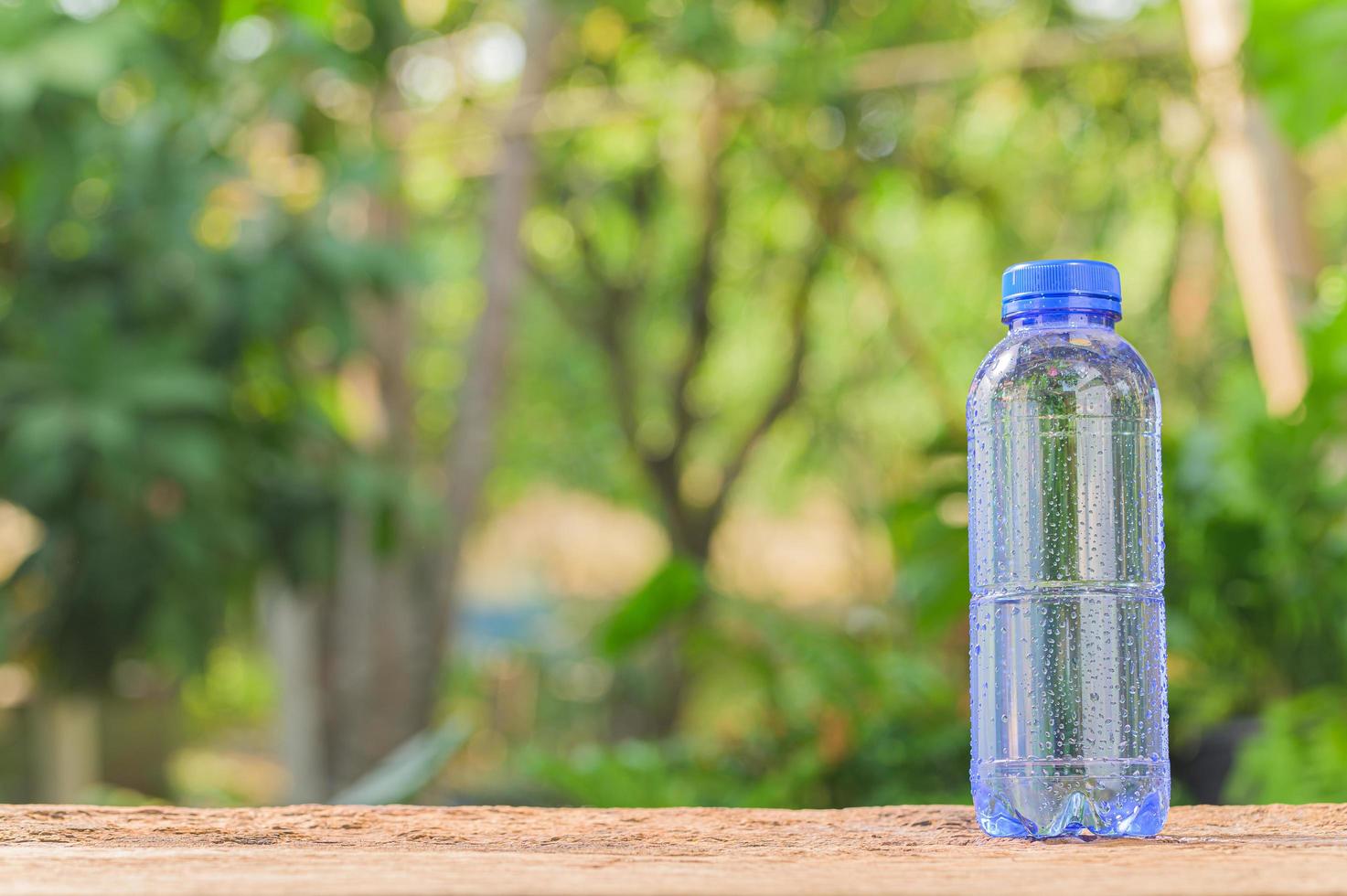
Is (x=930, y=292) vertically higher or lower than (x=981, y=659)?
higher

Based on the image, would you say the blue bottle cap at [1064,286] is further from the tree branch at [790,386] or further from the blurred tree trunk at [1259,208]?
the tree branch at [790,386]

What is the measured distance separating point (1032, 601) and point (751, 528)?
55.6 feet

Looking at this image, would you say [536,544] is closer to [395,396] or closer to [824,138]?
[824,138]

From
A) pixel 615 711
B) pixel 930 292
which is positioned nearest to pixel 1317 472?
pixel 615 711

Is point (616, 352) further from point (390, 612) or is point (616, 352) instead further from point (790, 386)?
point (390, 612)

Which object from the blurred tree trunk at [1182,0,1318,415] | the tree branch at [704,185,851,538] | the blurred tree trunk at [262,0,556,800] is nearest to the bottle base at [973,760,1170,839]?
the blurred tree trunk at [1182,0,1318,415]

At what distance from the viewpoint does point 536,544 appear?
683 inches

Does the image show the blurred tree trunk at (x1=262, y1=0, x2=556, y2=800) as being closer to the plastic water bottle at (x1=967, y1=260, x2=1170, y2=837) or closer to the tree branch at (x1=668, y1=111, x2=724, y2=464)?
the tree branch at (x1=668, y1=111, x2=724, y2=464)

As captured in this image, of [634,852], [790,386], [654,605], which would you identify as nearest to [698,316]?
[790,386]

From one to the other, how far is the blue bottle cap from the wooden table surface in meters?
0.44

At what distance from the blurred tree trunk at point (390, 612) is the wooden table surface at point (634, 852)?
5.64 meters

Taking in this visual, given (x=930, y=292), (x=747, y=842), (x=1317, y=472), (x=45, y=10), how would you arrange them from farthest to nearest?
(x=930, y=292)
(x=1317, y=472)
(x=45, y=10)
(x=747, y=842)

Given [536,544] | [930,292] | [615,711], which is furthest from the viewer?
[536,544]

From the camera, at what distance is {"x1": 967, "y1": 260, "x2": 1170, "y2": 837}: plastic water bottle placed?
1.59m
